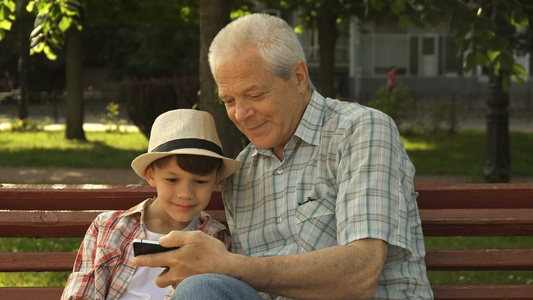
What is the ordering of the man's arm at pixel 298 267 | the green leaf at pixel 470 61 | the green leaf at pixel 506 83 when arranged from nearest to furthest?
1. the man's arm at pixel 298 267
2. the green leaf at pixel 470 61
3. the green leaf at pixel 506 83

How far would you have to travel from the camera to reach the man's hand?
8.28ft

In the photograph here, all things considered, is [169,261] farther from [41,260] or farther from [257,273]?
[41,260]

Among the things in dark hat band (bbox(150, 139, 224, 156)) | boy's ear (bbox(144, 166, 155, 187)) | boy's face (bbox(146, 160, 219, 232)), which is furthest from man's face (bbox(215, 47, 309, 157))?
boy's ear (bbox(144, 166, 155, 187))

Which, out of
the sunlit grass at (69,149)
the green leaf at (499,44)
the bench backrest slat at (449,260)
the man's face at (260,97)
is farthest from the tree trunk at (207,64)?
the sunlit grass at (69,149)

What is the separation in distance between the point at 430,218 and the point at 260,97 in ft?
2.93

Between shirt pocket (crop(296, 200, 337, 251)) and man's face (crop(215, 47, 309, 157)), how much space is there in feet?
0.98

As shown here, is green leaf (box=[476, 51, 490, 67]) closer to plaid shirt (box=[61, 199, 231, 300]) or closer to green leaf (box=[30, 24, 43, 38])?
plaid shirt (box=[61, 199, 231, 300])

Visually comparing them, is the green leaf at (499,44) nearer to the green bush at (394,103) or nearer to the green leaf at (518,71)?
the green leaf at (518,71)

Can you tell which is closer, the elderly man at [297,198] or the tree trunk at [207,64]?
the elderly man at [297,198]

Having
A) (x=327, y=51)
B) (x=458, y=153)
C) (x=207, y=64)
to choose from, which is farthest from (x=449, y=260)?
(x=327, y=51)

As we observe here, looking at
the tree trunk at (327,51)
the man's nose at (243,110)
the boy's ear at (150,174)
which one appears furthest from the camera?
the tree trunk at (327,51)

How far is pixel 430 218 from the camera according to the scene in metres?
3.19

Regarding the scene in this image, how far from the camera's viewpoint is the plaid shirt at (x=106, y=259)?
2914 millimetres

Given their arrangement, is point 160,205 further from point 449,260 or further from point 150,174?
point 449,260
